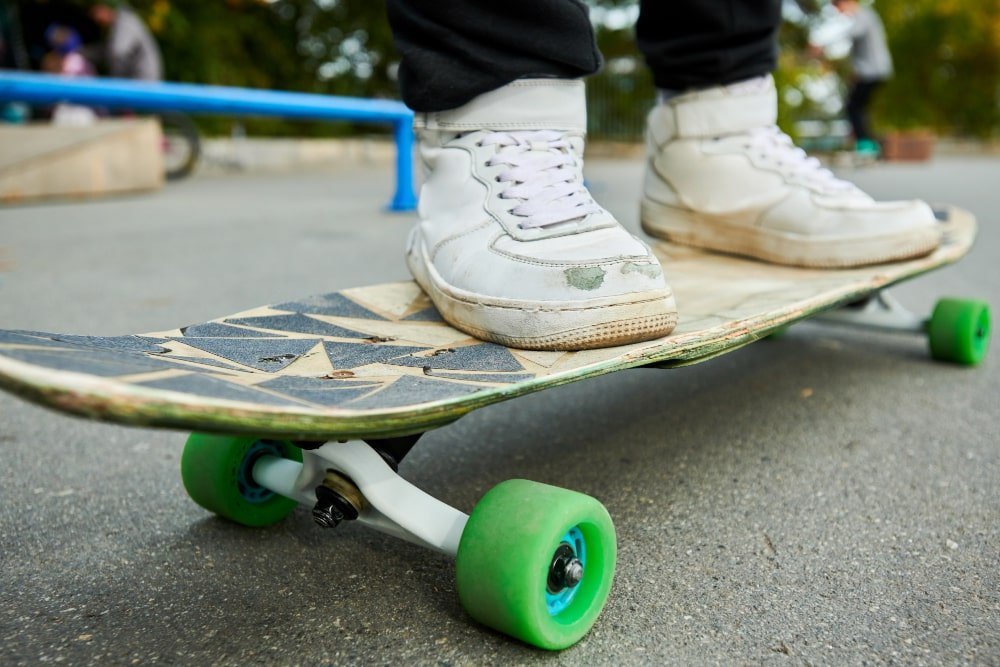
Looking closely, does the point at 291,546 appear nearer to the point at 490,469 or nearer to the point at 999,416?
the point at 490,469

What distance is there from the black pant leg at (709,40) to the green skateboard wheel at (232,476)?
108cm

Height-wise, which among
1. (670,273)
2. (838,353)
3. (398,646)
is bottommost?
(838,353)

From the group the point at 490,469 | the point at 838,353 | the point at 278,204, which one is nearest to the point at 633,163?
the point at 278,204

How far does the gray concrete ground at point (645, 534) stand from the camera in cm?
89

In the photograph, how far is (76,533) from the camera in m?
1.14

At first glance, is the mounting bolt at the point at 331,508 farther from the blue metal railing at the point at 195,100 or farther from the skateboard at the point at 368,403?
the blue metal railing at the point at 195,100

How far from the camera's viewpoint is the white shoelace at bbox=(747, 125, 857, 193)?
171cm

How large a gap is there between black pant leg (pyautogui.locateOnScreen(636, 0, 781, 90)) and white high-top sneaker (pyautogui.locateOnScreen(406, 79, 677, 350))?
1.59 feet

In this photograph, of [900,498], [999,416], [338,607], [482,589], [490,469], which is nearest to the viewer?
[482,589]

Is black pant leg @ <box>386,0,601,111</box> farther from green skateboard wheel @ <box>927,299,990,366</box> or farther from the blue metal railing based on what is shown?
the blue metal railing

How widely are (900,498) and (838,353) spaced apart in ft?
2.88

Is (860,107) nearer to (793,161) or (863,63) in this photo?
(863,63)

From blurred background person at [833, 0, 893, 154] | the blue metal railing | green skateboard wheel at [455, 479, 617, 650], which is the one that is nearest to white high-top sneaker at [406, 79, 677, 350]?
green skateboard wheel at [455, 479, 617, 650]

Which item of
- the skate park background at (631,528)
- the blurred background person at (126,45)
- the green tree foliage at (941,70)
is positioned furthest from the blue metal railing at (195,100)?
the green tree foliage at (941,70)
